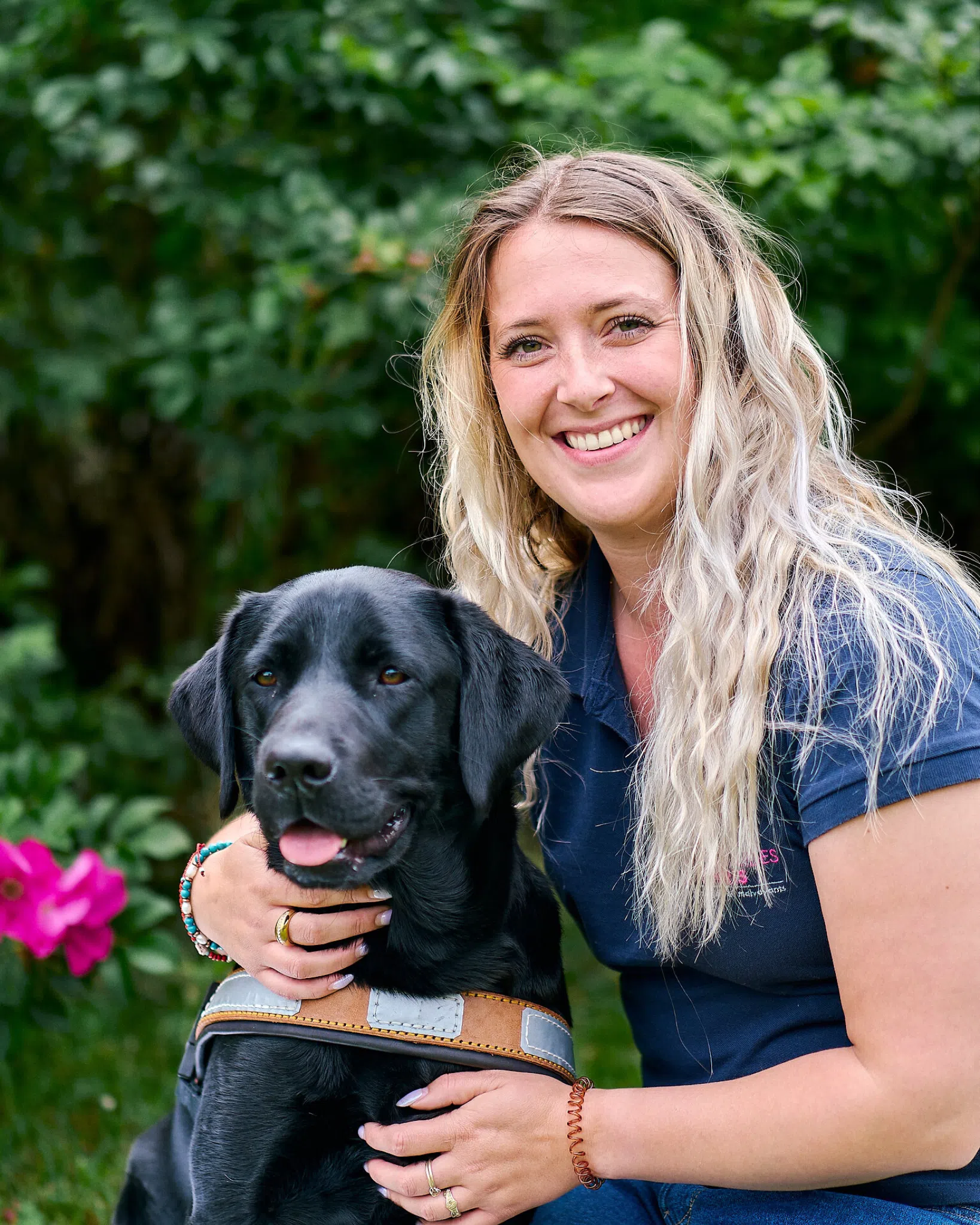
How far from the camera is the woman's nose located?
197 cm

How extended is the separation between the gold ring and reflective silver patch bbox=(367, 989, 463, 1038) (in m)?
0.15

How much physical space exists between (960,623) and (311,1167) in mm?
1256

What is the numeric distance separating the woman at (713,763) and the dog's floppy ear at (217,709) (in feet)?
0.45

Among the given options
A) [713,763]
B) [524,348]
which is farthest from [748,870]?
[524,348]

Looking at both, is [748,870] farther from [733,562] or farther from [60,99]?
[60,99]

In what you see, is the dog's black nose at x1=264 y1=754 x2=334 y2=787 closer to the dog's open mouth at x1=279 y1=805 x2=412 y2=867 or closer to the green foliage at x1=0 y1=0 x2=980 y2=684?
the dog's open mouth at x1=279 y1=805 x2=412 y2=867

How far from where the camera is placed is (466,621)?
2.04m

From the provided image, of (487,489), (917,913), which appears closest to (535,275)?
(487,489)

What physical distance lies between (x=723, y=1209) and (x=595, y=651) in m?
0.91

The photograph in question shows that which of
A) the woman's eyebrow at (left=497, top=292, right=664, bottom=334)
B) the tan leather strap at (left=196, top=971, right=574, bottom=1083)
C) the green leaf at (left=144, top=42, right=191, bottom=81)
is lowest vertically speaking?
the tan leather strap at (left=196, top=971, right=574, bottom=1083)

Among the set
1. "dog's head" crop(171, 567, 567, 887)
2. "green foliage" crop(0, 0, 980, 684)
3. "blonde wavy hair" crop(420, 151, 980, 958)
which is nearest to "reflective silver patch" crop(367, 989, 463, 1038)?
"dog's head" crop(171, 567, 567, 887)

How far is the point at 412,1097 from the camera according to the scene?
184 cm

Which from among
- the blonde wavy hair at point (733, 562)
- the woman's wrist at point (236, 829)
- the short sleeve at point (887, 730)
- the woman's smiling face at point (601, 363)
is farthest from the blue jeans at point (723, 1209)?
the woman's smiling face at point (601, 363)

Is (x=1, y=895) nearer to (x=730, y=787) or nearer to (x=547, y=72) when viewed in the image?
(x=730, y=787)
